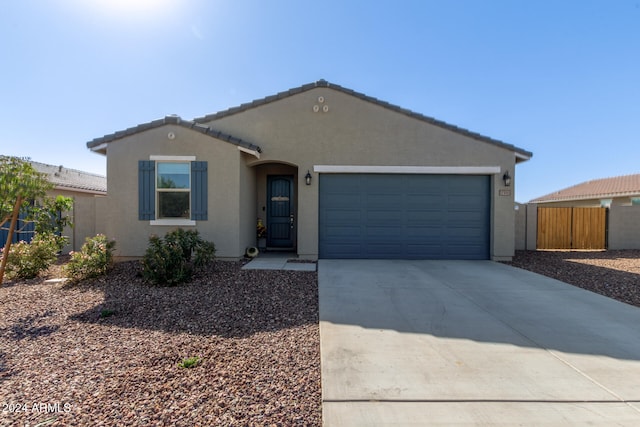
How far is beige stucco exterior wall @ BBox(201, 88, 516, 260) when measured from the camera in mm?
8789

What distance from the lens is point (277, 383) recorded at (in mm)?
2662

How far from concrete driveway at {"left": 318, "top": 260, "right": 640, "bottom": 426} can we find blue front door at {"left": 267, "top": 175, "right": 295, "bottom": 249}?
4787mm

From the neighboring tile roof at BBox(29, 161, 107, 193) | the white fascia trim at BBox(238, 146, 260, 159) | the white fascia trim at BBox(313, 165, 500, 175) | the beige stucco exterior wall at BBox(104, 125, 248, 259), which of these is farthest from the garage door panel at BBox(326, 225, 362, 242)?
the neighboring tile roof at BBox(29, 161, 107, 193)

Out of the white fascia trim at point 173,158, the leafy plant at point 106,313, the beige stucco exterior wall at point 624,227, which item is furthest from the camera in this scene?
the beige stucco exterior wall at point 624,227

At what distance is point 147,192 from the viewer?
7.90 meters

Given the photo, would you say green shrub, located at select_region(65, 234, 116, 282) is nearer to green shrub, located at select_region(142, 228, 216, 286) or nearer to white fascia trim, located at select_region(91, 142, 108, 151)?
green shrub, located at select_region(142, 228, 216, 286)

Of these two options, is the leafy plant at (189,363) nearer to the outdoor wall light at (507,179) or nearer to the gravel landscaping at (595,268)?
the gravel landscaping at (595,268)

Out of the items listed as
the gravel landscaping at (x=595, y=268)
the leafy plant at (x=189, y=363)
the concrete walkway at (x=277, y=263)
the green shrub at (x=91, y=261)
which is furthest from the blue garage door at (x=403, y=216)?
the leafy plant at (x=189, y=363)

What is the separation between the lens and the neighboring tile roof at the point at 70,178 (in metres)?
13.1

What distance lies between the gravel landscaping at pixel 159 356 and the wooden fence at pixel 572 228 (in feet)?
34.7

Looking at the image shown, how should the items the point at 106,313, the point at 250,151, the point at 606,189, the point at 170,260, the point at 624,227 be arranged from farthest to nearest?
the point at 606,189, the point at 624,227, the point at 250,151, the point at 170,260, the point at 106,313

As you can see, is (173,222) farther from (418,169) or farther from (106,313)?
(418,169)

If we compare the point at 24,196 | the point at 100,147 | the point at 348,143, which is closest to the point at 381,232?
the point at 348,143

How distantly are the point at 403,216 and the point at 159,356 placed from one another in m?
7.24
